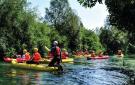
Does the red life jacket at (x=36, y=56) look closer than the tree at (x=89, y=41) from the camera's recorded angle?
Yes

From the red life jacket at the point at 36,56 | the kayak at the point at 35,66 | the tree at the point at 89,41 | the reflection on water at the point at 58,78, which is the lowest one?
the reflection on water at the point at 58,78

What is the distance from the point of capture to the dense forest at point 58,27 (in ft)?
126

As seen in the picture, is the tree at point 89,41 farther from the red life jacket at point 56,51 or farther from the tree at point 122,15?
the red life jacket at point 56,51

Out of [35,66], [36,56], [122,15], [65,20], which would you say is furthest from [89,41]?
[35,66]

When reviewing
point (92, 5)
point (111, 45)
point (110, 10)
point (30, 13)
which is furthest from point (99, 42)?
point (92, 5)

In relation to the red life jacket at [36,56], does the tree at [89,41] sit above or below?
above

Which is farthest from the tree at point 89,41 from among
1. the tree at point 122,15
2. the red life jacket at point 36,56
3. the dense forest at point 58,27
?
the red life jacket at point 36,56

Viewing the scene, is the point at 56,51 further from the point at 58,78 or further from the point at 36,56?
the point at 58,78

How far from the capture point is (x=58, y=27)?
98188 mm

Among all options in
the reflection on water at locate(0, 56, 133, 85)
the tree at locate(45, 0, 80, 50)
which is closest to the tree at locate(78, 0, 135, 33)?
the reflection on water at locate(0, 56, 133, 85)

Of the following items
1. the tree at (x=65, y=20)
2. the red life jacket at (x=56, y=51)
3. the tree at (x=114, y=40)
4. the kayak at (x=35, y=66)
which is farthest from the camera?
the tree at (x=114, y=40)

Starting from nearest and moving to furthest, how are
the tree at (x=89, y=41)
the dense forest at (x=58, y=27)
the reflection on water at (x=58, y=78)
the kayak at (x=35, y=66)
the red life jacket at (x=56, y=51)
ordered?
the reflection on water at (x=58, y=78) < the red life jacket at (x=56, y=51) < the kayak at (x=35, y=66) < the dense forest at (x=58, y=27) < the tree at (x=89, y=41)

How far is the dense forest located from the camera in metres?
38.3

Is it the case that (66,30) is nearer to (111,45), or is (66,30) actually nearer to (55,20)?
(55,20)
